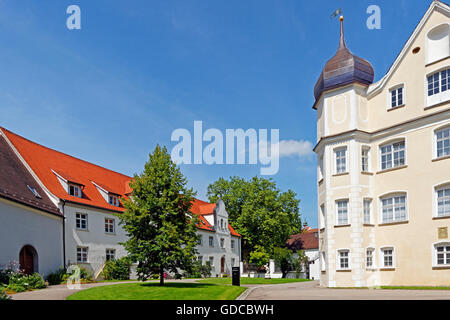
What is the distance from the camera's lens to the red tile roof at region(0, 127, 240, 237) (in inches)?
1165

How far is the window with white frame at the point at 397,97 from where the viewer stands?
2502 centimetres

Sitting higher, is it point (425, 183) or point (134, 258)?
point (425, 183)

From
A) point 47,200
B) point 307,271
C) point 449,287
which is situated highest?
point 47,200

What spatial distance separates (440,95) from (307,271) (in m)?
32.2

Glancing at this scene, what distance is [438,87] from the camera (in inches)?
909

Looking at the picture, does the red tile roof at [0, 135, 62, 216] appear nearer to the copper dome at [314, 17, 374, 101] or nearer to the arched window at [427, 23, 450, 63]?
the copper dome at [314, 17, 374, 101]

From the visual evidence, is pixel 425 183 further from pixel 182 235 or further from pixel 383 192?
pixel 182 235

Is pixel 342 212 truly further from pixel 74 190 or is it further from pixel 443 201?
pixel 74 190

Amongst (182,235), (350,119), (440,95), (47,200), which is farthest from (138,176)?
(440,95)

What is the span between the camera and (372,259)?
25094 millimetres

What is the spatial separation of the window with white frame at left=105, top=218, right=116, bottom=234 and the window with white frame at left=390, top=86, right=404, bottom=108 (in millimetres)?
A: 22786

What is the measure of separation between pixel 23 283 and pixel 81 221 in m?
10.0

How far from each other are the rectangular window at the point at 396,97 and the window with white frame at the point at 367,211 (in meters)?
6.24

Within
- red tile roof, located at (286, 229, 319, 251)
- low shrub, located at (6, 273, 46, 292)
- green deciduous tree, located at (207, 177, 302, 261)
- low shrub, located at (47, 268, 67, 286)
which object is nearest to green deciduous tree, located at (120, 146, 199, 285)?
low shrub, located at (6, 273, 46, 292)
